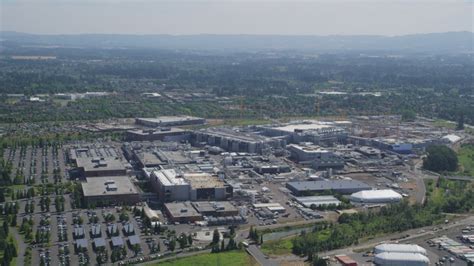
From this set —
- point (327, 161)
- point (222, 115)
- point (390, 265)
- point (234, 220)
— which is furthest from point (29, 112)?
point (390, 265)

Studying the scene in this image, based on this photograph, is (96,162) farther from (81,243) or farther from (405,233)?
(405,233)

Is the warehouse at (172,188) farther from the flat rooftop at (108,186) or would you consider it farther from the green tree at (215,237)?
the green tree at (215,237)

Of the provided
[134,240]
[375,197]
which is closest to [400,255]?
[375,197]

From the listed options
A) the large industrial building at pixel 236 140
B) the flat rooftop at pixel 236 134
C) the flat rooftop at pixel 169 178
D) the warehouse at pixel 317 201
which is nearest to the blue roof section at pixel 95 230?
the flat rooftop at pixel 169 178

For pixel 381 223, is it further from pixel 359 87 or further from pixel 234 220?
pixel 359 87

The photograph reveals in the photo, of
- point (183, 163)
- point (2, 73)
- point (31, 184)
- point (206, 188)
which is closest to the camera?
point (206, 188)

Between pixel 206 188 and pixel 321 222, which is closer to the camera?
pixel 321 222

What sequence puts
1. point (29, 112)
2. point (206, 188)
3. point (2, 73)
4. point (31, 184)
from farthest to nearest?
point (2, 73)
point (29, 112)
point (31, 184)
point (206, 188)
